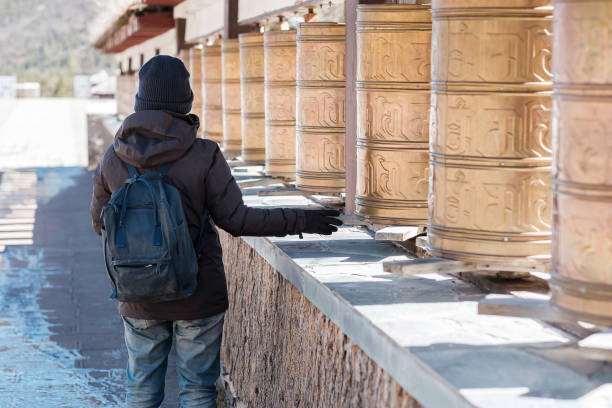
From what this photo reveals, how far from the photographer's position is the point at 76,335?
6574mm

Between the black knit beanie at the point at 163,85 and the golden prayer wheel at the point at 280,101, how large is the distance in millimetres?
2644

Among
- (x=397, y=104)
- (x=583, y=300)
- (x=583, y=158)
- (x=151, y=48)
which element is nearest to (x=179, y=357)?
(x=397, y=104)

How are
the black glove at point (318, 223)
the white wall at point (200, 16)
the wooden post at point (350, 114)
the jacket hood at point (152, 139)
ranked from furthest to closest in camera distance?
the white wall at point (200, 16) → the wooden post at point (350, 114) → the black glove at point (318, 223) → the jacket hood at point (152, 139)

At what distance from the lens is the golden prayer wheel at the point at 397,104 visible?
13.6 feet

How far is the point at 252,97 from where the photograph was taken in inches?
283

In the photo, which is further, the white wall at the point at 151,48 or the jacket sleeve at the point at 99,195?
the white wall at the point at 151,48

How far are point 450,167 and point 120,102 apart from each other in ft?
61.6

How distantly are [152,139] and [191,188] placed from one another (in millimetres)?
206

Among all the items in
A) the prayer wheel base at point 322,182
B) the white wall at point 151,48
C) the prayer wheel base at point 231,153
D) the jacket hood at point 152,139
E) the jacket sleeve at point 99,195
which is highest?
the white wall at point 151,48

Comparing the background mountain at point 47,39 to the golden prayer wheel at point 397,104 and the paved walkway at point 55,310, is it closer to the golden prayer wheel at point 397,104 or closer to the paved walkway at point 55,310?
the paved walkway at point 55,310

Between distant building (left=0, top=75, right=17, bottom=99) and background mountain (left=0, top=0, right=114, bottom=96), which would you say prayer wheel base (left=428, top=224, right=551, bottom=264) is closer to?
distant building (left=0, top=75, right=17, bottom=99)

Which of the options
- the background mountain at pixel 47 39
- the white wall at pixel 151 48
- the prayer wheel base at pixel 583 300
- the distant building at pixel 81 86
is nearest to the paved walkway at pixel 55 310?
the white wall at pixel 151 48

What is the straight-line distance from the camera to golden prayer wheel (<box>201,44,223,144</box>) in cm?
843

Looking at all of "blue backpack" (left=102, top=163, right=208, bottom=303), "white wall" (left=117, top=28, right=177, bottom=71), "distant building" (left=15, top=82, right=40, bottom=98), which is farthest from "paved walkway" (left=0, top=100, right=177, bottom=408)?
"distant building" (left=15, top=82, right=40, bottom=98)
